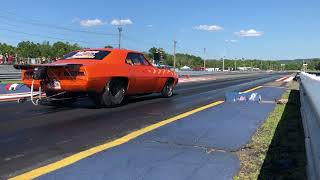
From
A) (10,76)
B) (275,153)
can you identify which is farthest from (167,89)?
(10,76)

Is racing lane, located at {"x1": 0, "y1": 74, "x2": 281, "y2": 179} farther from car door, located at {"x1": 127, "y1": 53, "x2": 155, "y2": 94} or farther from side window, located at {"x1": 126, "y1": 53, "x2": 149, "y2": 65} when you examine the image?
side window, located at {"x1": 126, "y1": 53, "x2": 149, "y2": 65}

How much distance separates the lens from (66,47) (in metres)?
126

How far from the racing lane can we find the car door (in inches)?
20.8

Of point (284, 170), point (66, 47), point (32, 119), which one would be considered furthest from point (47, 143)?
point (66, 47)

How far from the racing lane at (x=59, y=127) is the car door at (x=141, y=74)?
529 millimetres

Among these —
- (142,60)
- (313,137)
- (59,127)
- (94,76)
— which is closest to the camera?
(313,137)

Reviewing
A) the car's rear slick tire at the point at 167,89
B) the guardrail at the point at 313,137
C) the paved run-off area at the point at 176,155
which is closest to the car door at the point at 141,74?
the car's rear slick tire at the point at 167,89

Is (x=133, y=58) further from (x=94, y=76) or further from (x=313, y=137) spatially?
(x=313, y=137)

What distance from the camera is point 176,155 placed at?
6125 millimetres

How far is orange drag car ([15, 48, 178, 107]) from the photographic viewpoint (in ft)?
34.9

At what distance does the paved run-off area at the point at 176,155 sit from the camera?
5160 millimetres

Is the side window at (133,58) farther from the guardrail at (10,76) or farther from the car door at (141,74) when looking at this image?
the guardrail at (10,76)

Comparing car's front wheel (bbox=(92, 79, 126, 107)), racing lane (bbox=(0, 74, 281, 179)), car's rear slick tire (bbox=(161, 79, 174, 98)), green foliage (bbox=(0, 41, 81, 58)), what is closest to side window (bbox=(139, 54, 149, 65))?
racing lane (bbox=(0, 74, 281, 179))

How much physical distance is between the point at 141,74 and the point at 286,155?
7.36 meters
